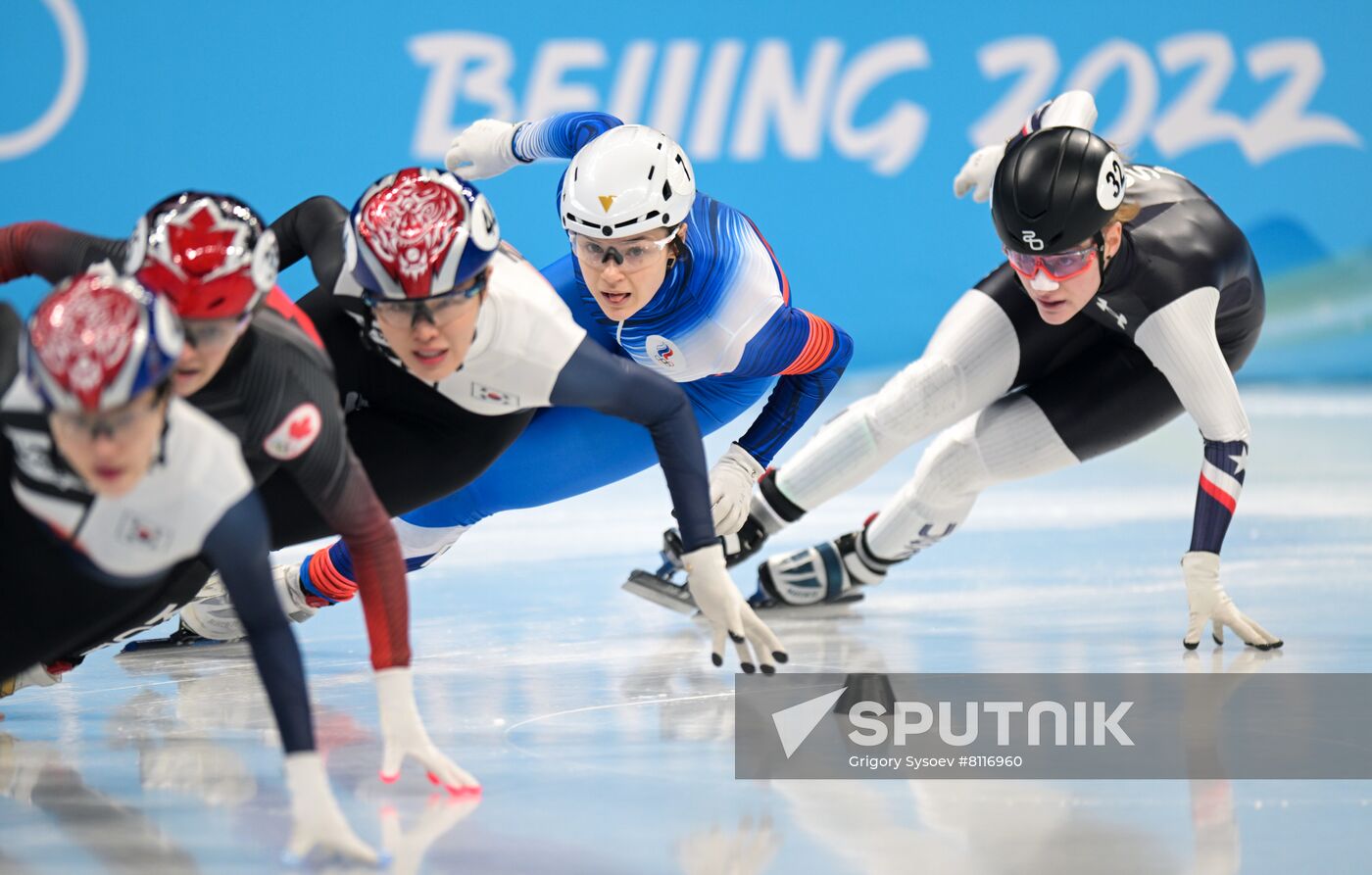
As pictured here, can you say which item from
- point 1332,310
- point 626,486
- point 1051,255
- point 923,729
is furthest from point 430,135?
point 923,729

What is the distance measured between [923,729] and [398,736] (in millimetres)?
1394

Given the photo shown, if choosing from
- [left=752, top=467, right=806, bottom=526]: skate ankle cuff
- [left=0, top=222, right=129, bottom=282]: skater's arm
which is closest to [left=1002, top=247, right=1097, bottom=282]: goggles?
[left=752, top=467, right=806, bottom=526]: skate ankle cuff

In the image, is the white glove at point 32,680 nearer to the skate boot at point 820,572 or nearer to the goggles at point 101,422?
the goggles at point 101,422

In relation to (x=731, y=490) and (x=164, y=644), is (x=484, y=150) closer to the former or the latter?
(x=731, y=490)

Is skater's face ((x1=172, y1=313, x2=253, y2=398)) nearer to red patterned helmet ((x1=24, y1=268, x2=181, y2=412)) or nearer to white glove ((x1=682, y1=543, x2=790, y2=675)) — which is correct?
red patterned helmet ((x1=24, y1=268, x2=181, y2=412))

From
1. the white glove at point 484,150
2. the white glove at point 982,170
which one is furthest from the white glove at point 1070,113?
the white glove at point 484,150

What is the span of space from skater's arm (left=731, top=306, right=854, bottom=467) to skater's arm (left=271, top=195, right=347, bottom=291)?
4.32 ft

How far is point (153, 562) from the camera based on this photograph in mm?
2729

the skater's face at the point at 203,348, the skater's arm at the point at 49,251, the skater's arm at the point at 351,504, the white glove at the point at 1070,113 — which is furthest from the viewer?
the white glove at the point at 1070,113

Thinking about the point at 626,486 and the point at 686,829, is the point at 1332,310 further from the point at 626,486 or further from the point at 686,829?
the point at 686,829

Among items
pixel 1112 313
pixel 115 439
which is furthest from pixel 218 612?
pixel 1112 313

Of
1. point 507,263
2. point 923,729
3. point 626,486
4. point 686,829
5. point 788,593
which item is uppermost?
point 507,263

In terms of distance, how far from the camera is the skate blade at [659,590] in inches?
214

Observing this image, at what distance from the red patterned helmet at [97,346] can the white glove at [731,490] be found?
220 cm
